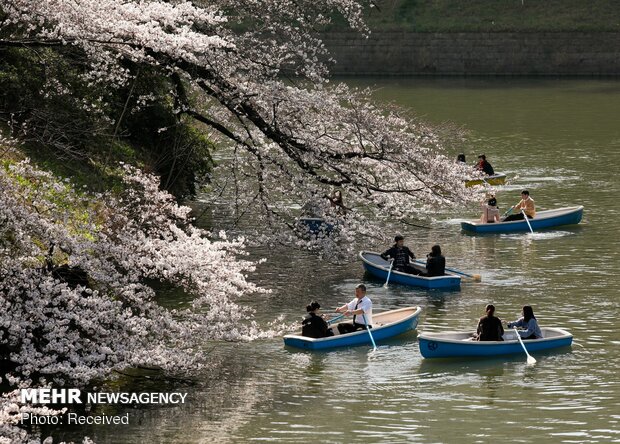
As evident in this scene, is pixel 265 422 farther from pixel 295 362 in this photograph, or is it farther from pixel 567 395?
pixel 567 395

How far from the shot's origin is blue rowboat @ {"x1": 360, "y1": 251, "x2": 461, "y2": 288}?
2612 centimetres

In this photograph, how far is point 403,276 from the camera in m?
26.8

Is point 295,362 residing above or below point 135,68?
below

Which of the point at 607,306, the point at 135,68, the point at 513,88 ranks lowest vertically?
the point at 607,306

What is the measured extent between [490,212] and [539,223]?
139cm

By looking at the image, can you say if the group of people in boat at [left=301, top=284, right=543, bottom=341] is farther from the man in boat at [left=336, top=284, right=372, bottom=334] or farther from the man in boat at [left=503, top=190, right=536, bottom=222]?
the man in boat at [left=503, top=190, right=536, bottom=222]

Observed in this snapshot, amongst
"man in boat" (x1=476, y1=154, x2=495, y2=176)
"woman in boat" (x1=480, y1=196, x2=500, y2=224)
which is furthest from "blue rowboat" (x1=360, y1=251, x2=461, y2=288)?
"man in boat" (x1=476, y1=154, x2=495, y2=176)

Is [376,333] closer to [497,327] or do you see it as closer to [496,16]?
[497,327]

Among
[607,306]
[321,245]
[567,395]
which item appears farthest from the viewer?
[607,306]

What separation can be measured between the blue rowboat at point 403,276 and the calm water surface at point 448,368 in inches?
9.5

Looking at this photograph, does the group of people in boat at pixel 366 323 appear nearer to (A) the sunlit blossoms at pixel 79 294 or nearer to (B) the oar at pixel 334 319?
(B) the oar at pixel 334 319

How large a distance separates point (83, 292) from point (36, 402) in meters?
2.29

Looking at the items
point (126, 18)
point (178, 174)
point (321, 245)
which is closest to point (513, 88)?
point (178, 174)

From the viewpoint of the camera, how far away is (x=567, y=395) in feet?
63.0
